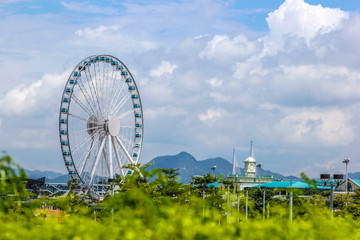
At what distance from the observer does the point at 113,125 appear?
187ft

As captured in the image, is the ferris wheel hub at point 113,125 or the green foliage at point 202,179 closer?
the ferris wheel hub at point 113,125

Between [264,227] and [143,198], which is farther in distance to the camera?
[264,227]

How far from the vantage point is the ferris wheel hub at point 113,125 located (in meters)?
56.6

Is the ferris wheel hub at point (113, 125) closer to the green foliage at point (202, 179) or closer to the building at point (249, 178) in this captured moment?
the green foliage at point (202, 179)

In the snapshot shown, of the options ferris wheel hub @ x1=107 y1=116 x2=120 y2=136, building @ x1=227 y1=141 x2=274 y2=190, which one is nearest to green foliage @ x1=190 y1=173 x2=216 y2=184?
ferris wheel hub @ x1=107 y1=116 x2=120 y2=136

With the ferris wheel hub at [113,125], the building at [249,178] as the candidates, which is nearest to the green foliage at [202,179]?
the ferris wheel hub at [113,125]

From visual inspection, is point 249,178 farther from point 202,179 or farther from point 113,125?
point 113,125

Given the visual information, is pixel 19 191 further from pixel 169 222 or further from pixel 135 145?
pixel 135 145

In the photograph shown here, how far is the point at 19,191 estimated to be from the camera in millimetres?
7707

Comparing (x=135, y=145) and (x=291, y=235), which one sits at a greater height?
(x=135, y=145)

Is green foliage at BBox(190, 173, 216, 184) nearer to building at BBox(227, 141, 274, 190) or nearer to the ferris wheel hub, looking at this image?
the ferris wheel hub

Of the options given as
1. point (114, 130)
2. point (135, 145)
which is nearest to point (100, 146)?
point (114, 130)

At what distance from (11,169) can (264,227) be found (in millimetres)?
3762

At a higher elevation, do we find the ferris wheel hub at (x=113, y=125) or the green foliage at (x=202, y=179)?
the ferris wheel hub at (x=113, y=125)
